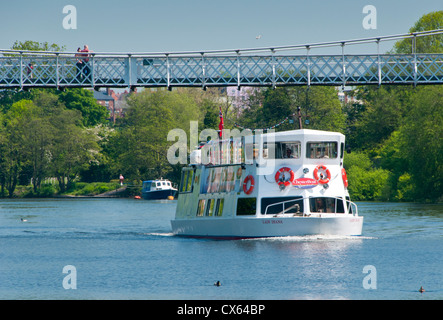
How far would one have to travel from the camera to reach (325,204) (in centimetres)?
4378

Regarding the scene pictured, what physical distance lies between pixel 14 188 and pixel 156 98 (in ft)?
86.0

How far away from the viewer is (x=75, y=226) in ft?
209

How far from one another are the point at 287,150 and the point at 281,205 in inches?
110

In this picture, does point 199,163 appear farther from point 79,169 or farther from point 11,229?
point 79,169

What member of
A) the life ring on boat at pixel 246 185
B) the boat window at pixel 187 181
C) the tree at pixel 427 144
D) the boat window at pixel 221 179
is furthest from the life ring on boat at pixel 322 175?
the tree at pixel 427 144

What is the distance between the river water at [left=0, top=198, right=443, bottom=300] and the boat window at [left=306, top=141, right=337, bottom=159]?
419 cm

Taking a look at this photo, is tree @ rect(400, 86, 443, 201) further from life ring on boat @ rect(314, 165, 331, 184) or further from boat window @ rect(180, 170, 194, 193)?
life ring on boat @ rect(314, 165, 331, 184)

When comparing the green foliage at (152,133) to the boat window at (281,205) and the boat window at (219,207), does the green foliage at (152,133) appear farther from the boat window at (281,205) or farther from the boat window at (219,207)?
the boat window at (281,205)

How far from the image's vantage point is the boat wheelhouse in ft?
371

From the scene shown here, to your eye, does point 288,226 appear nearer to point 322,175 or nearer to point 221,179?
point 322,175

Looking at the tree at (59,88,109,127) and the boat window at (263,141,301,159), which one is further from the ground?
the tree at (59,88,109,127)

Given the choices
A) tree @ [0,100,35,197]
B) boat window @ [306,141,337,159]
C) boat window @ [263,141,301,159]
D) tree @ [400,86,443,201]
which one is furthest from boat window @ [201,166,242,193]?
tree @ [0,100,35,197]
